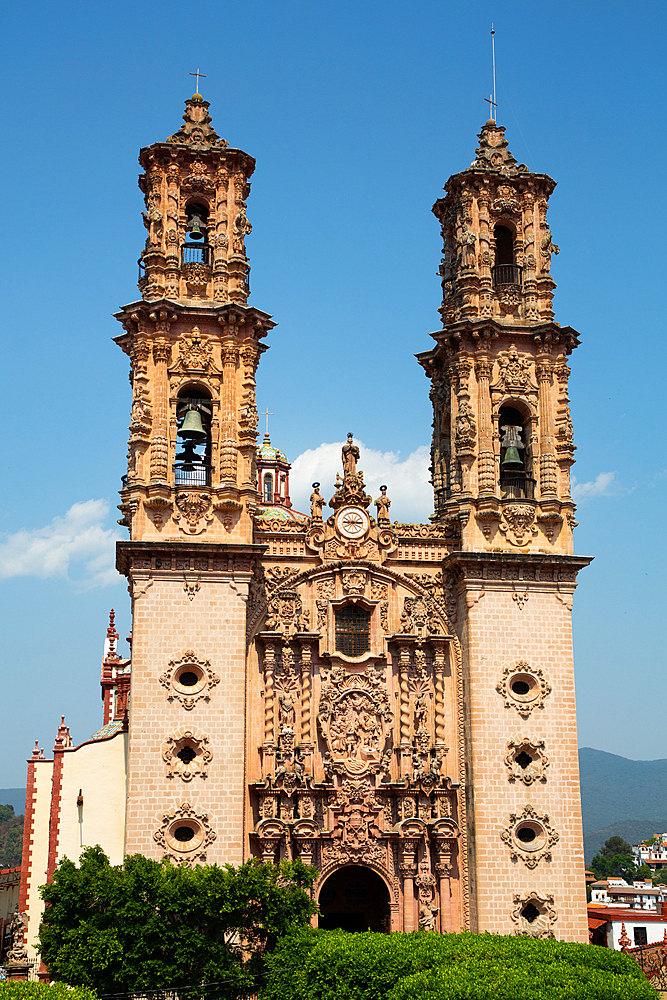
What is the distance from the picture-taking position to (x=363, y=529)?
3422 centimetres

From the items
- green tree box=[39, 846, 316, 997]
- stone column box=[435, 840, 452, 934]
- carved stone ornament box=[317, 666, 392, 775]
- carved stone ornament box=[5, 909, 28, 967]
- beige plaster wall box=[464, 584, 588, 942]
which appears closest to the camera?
green tree box=[39, 846, 316, 997]

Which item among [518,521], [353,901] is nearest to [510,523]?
[518,521]

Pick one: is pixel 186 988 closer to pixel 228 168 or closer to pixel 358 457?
pixel 358 457

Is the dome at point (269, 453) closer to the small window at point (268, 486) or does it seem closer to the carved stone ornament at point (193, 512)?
the small window at point (268, 486)

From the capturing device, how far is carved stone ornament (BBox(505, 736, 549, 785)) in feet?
106

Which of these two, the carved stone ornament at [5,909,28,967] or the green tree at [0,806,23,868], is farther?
the green tree at [0,806,23,868]

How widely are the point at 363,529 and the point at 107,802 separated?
417 inches

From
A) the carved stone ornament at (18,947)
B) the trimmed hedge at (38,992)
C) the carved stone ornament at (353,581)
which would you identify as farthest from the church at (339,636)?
the trimmed hedge at (38,992)

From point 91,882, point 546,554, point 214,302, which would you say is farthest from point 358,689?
point 214,302

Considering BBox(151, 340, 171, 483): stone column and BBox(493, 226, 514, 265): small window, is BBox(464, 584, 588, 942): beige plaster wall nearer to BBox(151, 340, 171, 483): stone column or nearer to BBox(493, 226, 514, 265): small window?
BBox(151, 340, 171, 483): stone column

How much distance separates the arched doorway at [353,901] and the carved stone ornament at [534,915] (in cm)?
369

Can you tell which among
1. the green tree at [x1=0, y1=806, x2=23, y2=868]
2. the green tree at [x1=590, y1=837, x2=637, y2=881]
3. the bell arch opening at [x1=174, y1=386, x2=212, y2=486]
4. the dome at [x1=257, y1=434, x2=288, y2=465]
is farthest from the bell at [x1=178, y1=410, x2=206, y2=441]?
the green tree at [x1=590, y1=837, x2=637, y2=881]

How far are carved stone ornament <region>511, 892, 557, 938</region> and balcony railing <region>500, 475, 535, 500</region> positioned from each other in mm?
11259

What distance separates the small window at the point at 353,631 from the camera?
3341 cm
